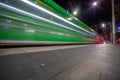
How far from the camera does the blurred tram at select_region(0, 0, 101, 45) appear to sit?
230 centimetres

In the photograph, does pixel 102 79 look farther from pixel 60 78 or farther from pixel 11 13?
pixel 11 13

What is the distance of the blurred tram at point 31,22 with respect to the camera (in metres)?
2.30

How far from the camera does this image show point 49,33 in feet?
12.3

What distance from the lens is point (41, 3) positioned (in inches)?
134

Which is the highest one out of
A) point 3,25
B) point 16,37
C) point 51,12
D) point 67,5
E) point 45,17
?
point 67,5

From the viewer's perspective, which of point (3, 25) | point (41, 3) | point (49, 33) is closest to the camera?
point (3, 25)

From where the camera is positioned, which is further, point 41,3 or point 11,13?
point 41,3

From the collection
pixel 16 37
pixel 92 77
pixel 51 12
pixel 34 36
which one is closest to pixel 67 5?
pixel 51 12

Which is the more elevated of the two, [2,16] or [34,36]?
[2,16]

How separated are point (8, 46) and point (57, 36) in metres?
2.32

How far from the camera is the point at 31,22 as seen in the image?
3012 millimetres

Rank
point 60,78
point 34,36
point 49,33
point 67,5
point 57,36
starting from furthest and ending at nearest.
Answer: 1. point 67,5
2. point 57,36
3. point 49,33
4. point 34,36
5. point 60,78

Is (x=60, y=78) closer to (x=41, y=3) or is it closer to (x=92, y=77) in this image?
(x=92, y=77)

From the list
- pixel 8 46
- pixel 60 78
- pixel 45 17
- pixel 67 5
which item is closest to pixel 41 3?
pixel 45 17
